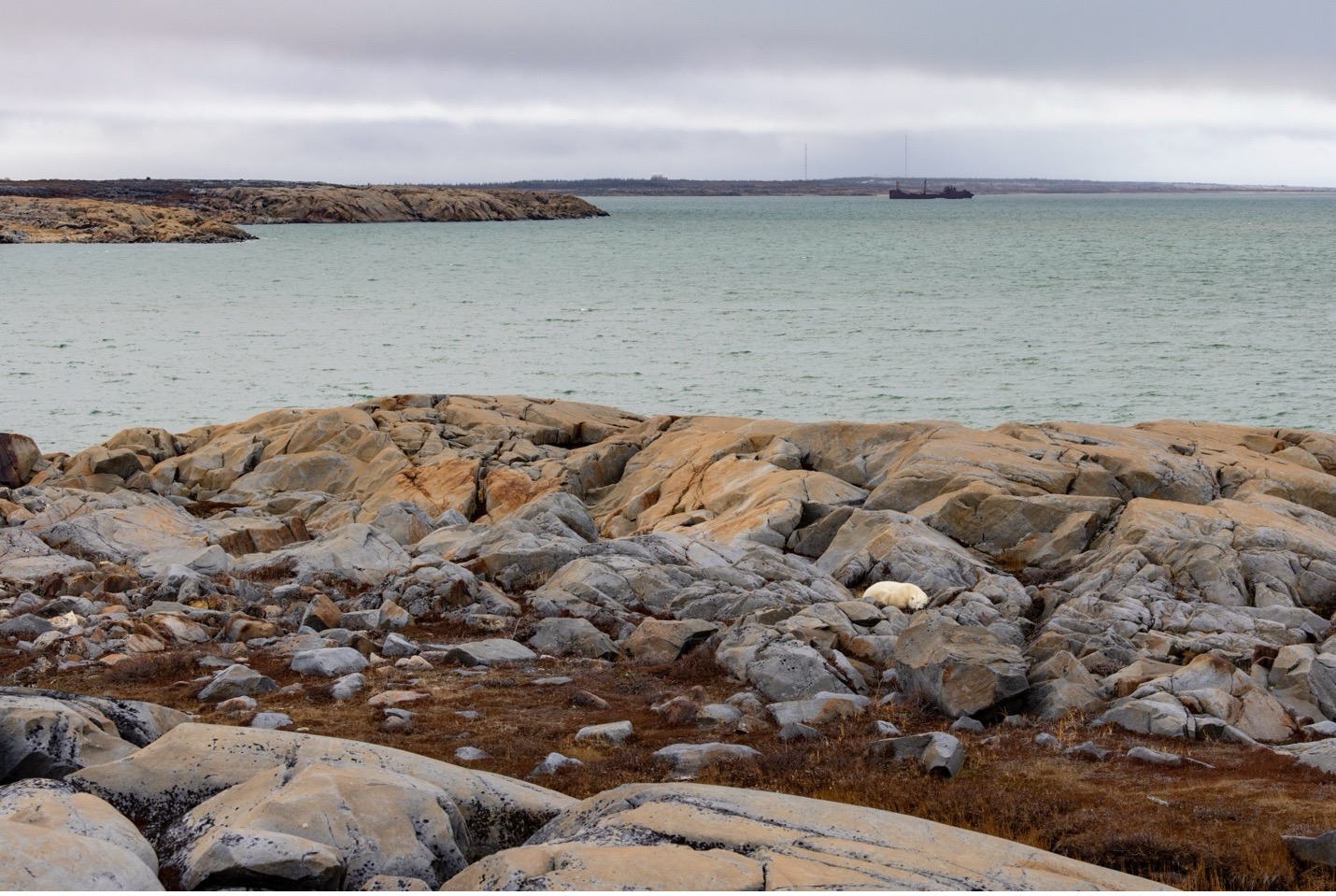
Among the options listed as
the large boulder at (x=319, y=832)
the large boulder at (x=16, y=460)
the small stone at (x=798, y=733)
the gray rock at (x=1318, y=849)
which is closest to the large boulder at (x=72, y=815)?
the large boulder at (x=319, y=832)

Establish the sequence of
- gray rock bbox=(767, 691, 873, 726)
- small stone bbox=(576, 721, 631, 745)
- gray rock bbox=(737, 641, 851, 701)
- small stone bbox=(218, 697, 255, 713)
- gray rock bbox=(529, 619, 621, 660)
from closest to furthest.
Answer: small stone bbox=(576, 721, 631, 745)
small stone bbox=(218, 697, 255, 713)
gray rock bbox=(767, 691, 873, 726)
gray rock bbox=(737, 641, 851, 701)
gray rock bbox=(529, 619, 621, 660)

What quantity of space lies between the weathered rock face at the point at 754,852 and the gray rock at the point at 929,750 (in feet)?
11.9

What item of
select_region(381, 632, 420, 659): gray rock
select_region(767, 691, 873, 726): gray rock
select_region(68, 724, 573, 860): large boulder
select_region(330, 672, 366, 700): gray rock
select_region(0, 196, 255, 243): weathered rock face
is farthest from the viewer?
select_region(0, 196, 255, 243): weathered rock face

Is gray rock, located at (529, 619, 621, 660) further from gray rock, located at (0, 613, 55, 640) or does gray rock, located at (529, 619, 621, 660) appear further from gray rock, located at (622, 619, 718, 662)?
gray rock, located at (0, 613, 55, 640)

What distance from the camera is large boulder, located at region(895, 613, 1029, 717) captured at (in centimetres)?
1582

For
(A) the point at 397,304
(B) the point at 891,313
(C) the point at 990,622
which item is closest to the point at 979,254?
(B) the point at 891,313

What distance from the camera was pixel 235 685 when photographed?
1591 centimetres

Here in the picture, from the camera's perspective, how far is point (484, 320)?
8094cm

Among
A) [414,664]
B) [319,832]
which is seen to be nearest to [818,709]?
[414,664]

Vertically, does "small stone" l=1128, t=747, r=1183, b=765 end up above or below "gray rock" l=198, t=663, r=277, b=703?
below

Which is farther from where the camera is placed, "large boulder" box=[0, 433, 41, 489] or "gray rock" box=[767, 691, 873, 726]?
"large boulder" box=[0, 433, 41, 489]

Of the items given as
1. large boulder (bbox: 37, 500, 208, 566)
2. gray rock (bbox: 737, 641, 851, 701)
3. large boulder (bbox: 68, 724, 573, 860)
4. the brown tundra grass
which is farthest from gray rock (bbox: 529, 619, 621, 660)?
large boulder (bbox: 37, 500, 208, 566)

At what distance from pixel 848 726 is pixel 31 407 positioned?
46303mm

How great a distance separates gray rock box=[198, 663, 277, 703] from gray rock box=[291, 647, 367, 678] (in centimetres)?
76
